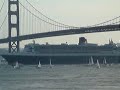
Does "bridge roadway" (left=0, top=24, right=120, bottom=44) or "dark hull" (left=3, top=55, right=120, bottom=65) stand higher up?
"bridge roadway" (left=0, top=24, right=120, bottom=44)

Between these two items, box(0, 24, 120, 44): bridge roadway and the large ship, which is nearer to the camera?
box(0, 24, 120, 44): bridge roadway

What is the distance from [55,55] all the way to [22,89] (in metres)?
57.3

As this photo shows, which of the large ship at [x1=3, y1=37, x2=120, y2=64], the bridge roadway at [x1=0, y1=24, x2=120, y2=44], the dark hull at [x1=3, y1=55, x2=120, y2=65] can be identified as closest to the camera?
the bridge roadway at [x1=0, y1=24, x2=120, y2=44]

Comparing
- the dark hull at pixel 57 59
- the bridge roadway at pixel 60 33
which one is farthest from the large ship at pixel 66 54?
the bridge roadway at pixel 60 33

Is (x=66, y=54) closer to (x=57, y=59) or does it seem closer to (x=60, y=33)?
(x=57, y=59)

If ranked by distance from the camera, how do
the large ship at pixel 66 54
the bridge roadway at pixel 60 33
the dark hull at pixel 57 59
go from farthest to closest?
1. the large ship at pixel 66 54
2. the dark hull at pixel 57 59
3. the bridge roadway at pixel 60 33

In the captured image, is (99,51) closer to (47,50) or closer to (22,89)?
(47,50)

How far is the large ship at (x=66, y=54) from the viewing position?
293ft

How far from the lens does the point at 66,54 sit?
3656 inches

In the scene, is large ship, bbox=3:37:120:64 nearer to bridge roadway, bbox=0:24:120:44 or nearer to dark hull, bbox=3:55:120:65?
dark hull, bbox=3:55:120:65

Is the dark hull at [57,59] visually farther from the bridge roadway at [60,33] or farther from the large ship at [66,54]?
the bridge roadway at [60,33]

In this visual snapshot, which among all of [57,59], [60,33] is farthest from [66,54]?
[60,33]

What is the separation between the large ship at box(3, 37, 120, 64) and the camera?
89438 mm

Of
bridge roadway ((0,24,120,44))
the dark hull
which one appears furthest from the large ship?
bridge roadway ((0,24,120,44))
